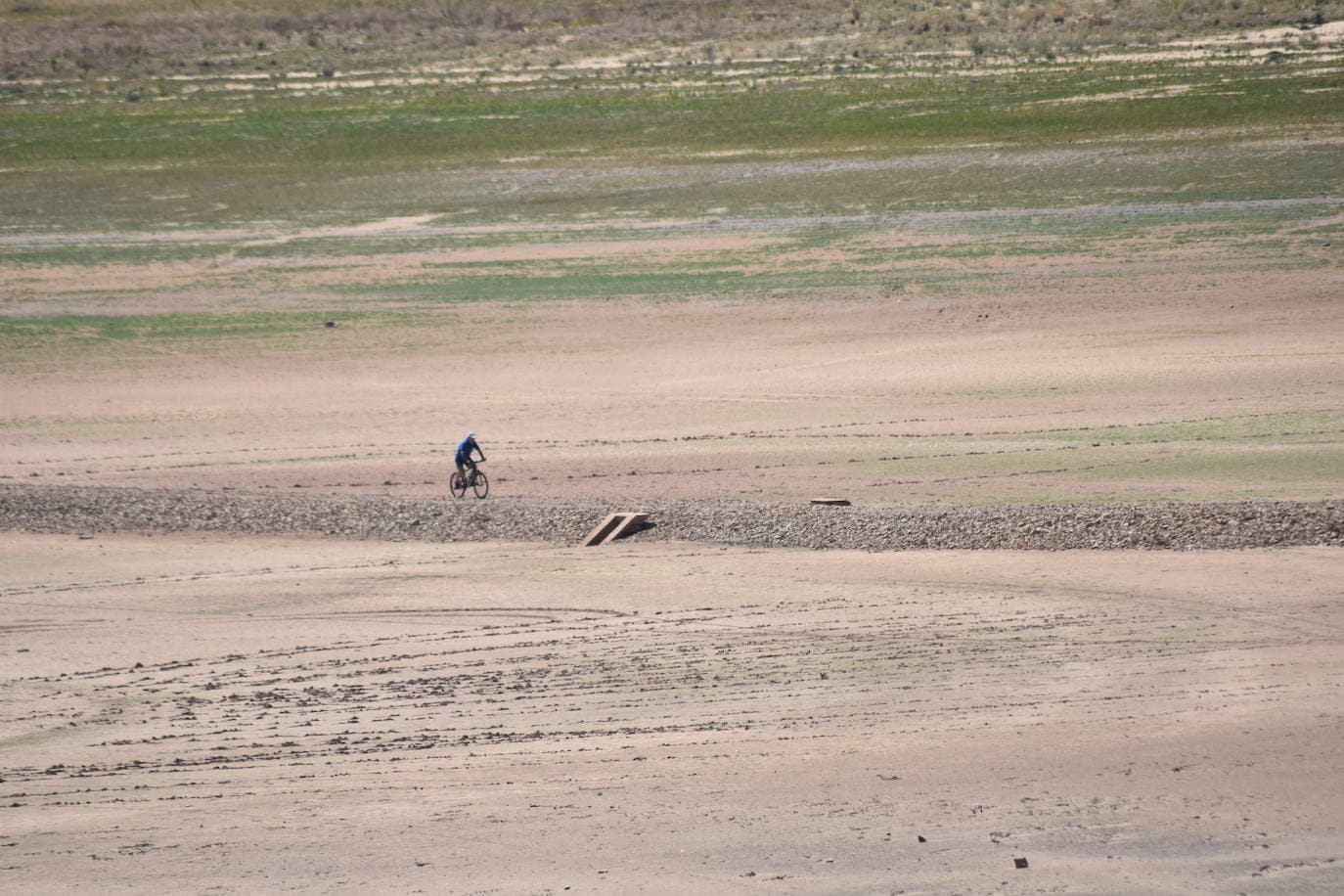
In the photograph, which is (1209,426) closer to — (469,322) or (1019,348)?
(1019,348)

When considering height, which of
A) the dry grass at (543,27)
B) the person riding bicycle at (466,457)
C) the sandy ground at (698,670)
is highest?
the dry grass at (543,27)

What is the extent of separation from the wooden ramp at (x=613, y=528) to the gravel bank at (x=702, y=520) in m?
0.19

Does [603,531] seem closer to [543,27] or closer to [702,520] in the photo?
[702,520]

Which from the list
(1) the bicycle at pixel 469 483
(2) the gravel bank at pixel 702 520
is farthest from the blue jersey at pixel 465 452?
(2) the gravel bank at pixel 702 520

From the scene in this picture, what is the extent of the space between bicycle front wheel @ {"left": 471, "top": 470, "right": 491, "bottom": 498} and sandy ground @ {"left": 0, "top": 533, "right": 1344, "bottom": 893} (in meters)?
3.63

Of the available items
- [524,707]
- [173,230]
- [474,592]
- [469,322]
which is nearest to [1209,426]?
[474,592]

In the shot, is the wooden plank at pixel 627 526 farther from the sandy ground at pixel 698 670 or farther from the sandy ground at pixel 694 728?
the sandy ground at pixel 694 728

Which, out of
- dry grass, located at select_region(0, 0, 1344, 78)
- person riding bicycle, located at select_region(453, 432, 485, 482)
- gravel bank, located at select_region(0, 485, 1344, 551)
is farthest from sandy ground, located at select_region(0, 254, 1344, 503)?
dry grass, located at select_region(0, 0, 1344, 78)

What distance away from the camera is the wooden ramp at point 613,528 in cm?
1744

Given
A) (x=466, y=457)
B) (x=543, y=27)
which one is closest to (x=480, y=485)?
(x=466, y=457)

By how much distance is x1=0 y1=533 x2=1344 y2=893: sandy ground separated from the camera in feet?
35.4

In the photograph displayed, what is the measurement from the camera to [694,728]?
12453 millimetres

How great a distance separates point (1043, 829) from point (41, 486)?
1484cm

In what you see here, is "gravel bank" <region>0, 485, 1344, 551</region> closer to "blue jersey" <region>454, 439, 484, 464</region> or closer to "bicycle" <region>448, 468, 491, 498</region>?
"bicycle" <region>448, 468, 491, 498</region>
